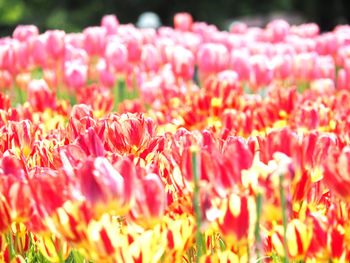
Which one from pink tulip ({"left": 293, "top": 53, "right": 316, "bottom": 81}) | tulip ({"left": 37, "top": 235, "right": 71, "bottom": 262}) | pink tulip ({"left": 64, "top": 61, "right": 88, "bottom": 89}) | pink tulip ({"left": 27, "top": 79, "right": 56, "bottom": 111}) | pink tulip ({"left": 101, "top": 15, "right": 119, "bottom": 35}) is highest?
pink tulip ({"left": 101, "top": 15, "right": 119, "bottom": 35})

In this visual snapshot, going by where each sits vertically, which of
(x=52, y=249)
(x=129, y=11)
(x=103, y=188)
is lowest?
(x=52, y=249)

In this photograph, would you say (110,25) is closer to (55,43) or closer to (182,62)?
(55,43)

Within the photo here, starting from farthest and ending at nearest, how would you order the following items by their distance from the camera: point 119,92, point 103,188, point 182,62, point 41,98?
point 119,92 → point 182,62 → point 41,98 → point 103,188

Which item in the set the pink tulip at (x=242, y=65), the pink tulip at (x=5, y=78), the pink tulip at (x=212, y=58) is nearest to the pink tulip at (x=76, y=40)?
the pink tulip at (x=5, y=78)

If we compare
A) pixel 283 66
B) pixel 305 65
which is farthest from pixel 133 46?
pixel 305 65

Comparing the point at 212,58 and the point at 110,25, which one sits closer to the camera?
the point at 212,58

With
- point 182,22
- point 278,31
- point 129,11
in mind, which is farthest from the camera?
point 129,11

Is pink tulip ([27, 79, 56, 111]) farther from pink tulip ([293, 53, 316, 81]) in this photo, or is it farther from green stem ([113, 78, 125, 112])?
pink tulip ([293, 53, 316, 81])

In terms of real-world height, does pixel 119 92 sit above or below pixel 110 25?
below

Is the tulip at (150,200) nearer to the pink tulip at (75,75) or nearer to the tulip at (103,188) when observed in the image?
the tulip at (103,188)

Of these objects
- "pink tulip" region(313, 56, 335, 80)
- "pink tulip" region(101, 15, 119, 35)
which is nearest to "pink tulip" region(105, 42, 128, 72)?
A: "pink tulip" region(101, 15, 119, 35)

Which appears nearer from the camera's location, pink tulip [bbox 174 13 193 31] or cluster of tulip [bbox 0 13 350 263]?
cluster of tulip [bbox 0 13 350 263]

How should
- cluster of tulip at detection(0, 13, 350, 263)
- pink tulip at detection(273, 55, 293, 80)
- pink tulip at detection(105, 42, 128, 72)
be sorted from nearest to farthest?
1. cluster of tulip at detection(0, 13, 350, 263)
2. pink tulip at detection(105, 42, 128, 72)
3. pink tulip at detection(273, 55, 293, 80)

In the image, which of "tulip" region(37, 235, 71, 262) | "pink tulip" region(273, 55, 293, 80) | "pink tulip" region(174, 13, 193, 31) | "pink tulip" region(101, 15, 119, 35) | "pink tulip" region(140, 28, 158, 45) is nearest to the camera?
"tulip" region(37, 235, 71, 262)
